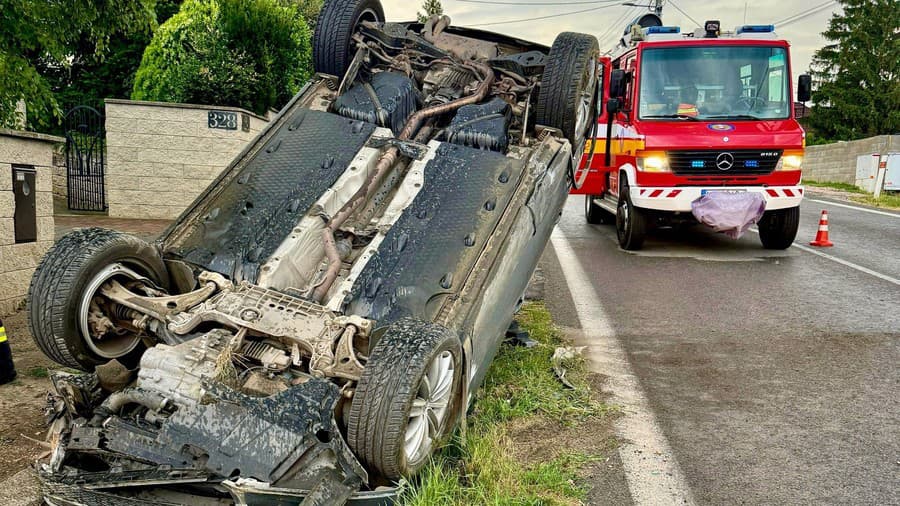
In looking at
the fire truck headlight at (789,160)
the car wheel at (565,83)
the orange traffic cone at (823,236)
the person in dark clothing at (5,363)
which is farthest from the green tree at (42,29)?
the orange traffic cone at (823,236)

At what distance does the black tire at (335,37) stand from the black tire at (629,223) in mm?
5388

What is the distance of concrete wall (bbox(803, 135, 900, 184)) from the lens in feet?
75.6

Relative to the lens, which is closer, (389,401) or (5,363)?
(389,401)

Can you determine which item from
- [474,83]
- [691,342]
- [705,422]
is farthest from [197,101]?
[705,422]

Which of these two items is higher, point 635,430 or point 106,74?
point 106,74

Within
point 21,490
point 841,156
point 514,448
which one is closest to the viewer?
point 21,490

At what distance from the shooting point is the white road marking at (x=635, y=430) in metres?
3.41

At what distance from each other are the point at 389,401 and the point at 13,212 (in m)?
4.54

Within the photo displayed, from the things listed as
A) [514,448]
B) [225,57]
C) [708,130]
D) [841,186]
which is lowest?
[514,448]

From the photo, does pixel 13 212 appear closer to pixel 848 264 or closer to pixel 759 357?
pixel 759 357

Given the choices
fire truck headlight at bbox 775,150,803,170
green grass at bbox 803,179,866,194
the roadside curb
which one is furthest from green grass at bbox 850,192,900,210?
the roadside curb

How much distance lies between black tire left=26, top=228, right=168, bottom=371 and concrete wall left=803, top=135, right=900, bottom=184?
79.1ft

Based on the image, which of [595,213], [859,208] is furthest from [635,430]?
[859,208]

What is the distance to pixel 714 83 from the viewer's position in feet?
31.8
